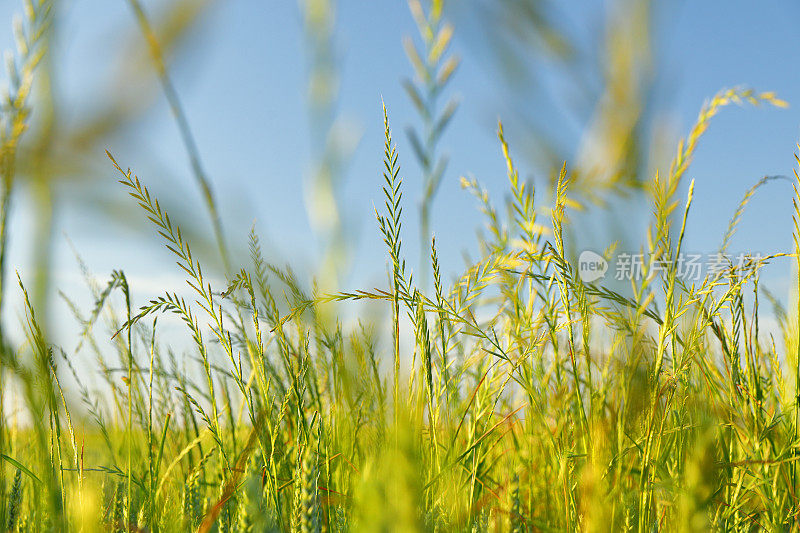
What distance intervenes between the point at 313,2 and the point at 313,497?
564 millimetres

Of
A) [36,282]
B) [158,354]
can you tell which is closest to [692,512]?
[36,282]

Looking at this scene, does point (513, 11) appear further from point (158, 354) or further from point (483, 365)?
point (158, 354)

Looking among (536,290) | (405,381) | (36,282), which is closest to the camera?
(405,381)

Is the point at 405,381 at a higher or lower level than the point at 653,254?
→ lower

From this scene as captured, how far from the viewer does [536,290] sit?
3.85 feet

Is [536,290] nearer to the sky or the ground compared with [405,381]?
nearer to the sky

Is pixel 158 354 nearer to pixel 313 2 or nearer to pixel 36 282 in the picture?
pixel 36 282

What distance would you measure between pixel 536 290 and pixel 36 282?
34.4 inches

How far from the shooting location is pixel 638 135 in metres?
0.50

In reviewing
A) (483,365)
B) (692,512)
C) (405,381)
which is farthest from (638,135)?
(483,365)

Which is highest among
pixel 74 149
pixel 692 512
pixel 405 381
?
pixel 74 149

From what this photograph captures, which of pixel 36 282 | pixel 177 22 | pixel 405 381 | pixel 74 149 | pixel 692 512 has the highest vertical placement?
pixel 177 22

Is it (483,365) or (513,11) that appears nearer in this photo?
(513,11)

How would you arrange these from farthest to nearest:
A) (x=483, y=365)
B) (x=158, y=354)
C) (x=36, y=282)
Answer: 1. (x=158, y=354)
2. (x=483, y=365)
3. (x=36, y=282)
